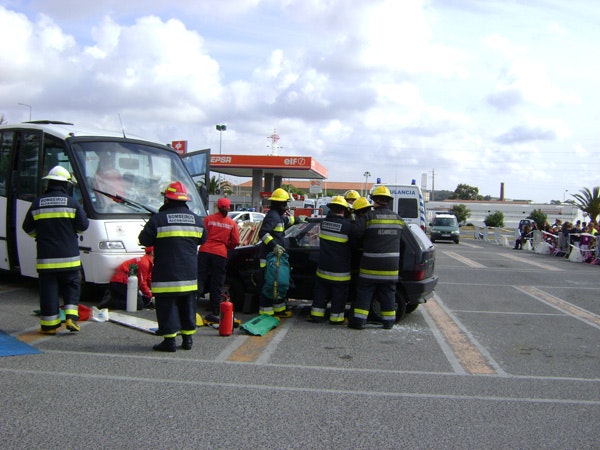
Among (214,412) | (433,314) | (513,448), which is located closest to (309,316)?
(433,314)

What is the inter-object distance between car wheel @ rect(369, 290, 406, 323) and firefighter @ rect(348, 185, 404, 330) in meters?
0.37

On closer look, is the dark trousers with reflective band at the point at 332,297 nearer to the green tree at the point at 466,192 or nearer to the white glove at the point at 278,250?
the white glove at the point at 278,250

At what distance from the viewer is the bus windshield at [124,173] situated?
9.16 meters

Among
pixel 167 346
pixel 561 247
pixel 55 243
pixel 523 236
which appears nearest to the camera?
pixel 167 346

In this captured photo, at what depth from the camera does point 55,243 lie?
688cm

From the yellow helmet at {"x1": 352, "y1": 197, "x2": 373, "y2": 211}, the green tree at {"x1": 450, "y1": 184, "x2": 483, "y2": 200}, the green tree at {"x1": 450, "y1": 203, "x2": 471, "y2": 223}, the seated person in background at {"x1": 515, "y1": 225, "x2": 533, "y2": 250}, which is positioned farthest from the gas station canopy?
the green tree at {"x1": 450, "y1": 184, "x2": 483, "y2": 200}

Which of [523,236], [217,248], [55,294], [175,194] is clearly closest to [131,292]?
[217,248]

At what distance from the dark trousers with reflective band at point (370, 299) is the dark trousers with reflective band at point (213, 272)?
6.39ft

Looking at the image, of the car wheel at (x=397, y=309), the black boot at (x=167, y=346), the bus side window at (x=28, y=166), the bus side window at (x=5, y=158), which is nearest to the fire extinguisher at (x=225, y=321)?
the black boot at (x=167, y=346)

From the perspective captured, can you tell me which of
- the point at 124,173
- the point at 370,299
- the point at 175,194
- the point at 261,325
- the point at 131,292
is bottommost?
the point at 261,325

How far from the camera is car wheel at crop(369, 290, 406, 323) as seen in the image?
8.53 m

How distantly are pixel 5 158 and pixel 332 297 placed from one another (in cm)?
629

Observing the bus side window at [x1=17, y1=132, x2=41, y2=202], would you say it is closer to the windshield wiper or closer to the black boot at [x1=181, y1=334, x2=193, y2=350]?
the windshield wiper

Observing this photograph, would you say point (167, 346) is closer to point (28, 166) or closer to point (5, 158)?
point (28, 166)
